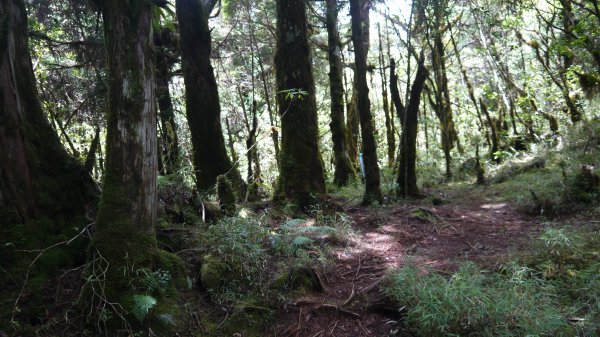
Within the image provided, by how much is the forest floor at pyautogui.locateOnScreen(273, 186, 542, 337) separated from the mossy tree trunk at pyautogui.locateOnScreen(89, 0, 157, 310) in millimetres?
1795

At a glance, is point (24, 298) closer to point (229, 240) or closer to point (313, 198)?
point (229, 240)

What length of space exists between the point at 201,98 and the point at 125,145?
15.4ft

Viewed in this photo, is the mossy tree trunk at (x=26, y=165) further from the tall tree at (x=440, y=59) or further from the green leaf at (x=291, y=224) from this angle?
the tall tree at (x=440, y=59)

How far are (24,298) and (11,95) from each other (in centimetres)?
202

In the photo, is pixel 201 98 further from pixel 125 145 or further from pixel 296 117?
pixel 125 145

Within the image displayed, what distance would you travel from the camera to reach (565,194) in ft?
25.2

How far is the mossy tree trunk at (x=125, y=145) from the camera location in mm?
4004

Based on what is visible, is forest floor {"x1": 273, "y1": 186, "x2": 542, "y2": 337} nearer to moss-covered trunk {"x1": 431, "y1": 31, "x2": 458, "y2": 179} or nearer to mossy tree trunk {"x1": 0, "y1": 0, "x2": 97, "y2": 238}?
mossy tree trunk {"x1": 0, "y1": 0, "x2": 97, "y2": 238}

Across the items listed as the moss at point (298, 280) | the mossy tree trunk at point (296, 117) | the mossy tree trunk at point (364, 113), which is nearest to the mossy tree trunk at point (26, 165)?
the moss at point (298, 280)

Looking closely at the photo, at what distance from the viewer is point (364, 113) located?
9.62 metres

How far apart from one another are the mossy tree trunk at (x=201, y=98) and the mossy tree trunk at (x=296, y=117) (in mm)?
1302

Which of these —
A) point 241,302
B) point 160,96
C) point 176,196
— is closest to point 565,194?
point 241,302

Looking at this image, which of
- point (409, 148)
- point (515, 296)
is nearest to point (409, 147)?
point (409, 148)

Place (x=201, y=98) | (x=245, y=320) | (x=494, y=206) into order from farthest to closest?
(x=494, y=206) < (x=201, y=98) < (x=245, y=320)
